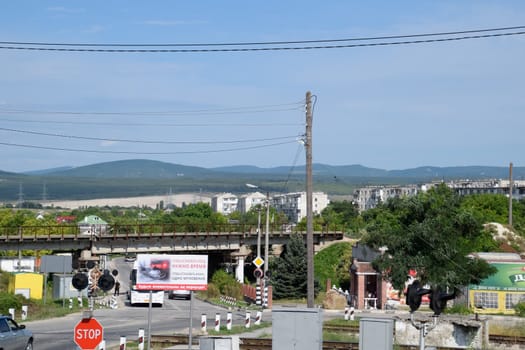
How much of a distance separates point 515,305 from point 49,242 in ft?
146

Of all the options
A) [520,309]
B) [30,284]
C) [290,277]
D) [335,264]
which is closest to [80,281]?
[520,309]

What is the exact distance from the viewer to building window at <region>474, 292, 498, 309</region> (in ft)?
167

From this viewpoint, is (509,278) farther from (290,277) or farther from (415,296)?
(415,296)

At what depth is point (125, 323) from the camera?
41469 millimetres

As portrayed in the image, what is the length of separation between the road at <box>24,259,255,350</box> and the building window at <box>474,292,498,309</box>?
13322 millimetres

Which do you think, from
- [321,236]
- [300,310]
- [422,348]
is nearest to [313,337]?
[300,310]

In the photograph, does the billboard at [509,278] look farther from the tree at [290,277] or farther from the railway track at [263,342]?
the tree at [290,277]

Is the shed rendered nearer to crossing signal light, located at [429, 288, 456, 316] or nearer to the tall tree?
the tall tree

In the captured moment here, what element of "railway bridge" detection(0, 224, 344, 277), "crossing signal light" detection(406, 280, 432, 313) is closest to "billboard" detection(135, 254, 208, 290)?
"crossing signal light" detection(406, 280, 432, 313)

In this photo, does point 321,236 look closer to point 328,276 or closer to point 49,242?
point 328,276

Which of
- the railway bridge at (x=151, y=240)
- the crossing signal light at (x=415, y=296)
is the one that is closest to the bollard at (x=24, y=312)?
the crossing signal light at (x=415, y=296)

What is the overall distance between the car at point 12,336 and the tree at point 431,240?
54.8 ft

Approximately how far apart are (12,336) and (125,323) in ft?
54.4

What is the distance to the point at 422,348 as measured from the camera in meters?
24.8
